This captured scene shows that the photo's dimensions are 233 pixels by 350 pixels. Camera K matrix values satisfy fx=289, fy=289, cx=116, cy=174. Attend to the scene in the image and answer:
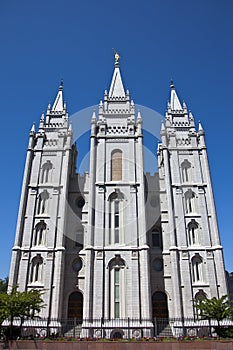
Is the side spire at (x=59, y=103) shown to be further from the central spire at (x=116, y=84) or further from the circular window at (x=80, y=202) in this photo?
the circular window at (x=80, y=202)

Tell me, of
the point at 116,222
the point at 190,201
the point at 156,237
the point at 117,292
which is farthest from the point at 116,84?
the point at 117,292

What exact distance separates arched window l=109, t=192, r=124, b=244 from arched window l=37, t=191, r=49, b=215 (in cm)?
771

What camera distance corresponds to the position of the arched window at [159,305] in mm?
29828

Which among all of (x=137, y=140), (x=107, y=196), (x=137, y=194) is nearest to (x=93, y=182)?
(x=107, y=196)

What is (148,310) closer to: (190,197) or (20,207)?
(190,197)

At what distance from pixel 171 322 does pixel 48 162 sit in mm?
22791

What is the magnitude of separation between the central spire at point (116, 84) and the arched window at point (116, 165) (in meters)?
11.2

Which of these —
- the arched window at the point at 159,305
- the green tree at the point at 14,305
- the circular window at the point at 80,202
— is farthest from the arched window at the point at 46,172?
the arched window at the point at 159,305

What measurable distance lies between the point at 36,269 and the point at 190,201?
62.1 feet

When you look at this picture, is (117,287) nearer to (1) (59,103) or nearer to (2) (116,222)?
(2) (116,222)

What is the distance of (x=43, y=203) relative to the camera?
112 feet

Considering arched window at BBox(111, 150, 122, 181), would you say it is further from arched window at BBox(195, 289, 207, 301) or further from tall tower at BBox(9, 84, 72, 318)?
arched window at BBox(195, 289, 207, 301)

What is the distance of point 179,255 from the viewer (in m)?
30.4

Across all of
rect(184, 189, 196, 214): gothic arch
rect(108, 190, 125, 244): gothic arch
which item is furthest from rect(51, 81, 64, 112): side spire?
rect(184, 189, 196, 214): gothic arch
